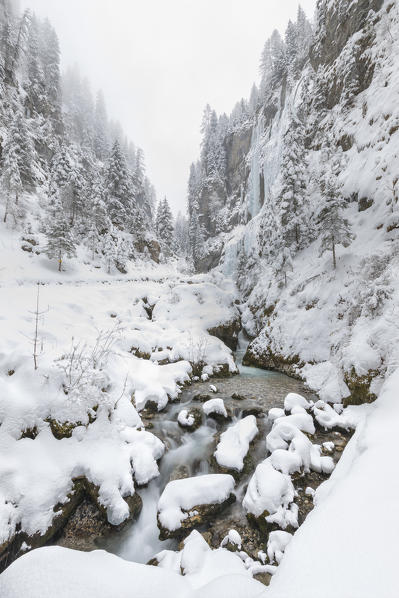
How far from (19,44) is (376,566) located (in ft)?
227

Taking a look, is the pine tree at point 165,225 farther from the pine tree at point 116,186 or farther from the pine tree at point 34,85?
the pine tree at point 34,85

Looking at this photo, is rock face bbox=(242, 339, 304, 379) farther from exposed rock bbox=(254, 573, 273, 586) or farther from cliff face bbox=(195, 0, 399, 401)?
exposed rock bbox=(254, 573, 273, 586)

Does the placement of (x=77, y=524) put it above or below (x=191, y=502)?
below

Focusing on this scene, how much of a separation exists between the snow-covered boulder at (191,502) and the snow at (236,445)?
0.68 metres

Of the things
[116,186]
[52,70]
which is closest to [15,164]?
[116,186]

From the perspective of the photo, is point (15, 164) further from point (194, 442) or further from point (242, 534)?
point (242, 534)

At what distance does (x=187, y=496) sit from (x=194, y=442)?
2.62 m

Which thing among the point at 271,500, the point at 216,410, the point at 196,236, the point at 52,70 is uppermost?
the point at 52,70

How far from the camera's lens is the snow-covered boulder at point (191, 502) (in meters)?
4.39

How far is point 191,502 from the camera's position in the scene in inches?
181

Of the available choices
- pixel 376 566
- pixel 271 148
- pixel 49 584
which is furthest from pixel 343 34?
pixel 49 584

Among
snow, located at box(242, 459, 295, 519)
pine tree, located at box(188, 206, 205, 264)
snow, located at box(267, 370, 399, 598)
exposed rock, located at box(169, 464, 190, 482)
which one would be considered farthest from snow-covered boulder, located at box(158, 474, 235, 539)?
pine tree, located at box(188, 206, 205, 264)

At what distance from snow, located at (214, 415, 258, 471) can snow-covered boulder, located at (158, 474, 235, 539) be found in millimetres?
678

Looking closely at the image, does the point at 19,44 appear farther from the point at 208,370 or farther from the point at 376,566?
the point at 376,566
